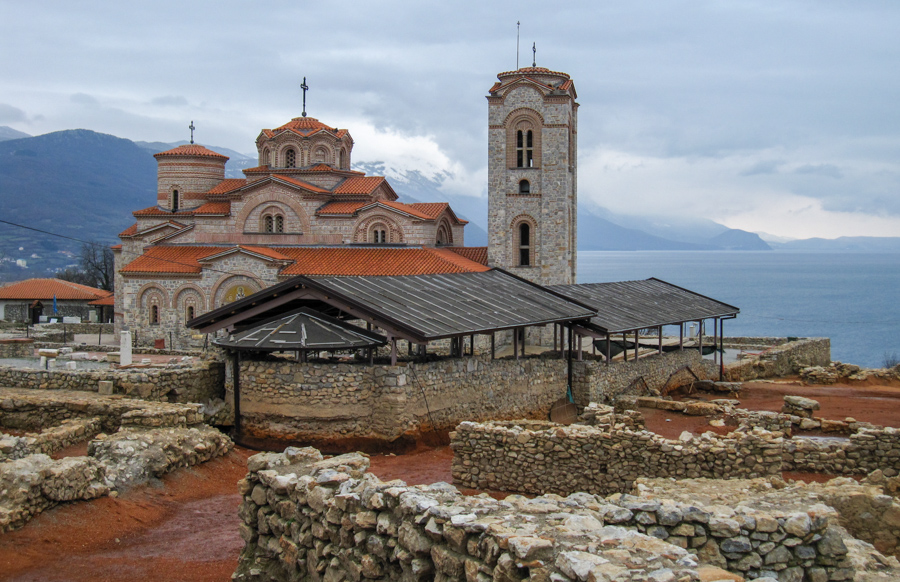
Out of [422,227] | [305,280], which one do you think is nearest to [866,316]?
[422,227]

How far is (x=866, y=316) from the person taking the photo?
10131 cm

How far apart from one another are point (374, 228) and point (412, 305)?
19097 millimetres

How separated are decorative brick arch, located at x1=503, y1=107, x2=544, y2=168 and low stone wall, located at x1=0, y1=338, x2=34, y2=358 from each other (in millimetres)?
19328

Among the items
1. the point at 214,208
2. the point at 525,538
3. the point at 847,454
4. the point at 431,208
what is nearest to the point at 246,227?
the point at 214,208

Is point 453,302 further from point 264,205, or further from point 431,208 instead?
point 264,205

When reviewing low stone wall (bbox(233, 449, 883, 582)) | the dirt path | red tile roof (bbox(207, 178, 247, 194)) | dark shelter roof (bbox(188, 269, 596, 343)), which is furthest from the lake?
low stone wall (bbox(233, 449, 883, 582))

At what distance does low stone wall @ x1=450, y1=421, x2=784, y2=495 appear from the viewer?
36.5 feet

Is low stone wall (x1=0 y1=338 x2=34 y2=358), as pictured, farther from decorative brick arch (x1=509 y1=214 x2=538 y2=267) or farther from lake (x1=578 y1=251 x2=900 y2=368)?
lake (x1=578 y1=251 x2=900 y2=368)

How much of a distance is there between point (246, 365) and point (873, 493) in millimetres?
10415

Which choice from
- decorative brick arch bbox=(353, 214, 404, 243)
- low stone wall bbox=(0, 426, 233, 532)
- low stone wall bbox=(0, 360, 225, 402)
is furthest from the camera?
decorative brick arch bbox=(353, 214, 404, 243)

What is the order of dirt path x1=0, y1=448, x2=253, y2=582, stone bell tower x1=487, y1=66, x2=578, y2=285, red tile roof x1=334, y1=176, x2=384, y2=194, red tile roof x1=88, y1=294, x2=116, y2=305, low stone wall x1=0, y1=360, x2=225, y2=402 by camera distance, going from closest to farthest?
1. dirt path x1=0, y1=448, x2=253, y2=582
2. low stone wall x1=0, y1=360, x2=225, y2=402
3. stone bell tower x1=487, y1=66, x2=578, y2=285
4. red tile roof x1=334, y1=176, x2=384, y2=194
5. red tile roof x1=88, y1=294, x2=116, y2=305

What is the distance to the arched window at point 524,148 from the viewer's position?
1373 inches

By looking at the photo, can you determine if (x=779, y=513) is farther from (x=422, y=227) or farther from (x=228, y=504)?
(x=422, y=227)

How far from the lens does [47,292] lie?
48812 mm
